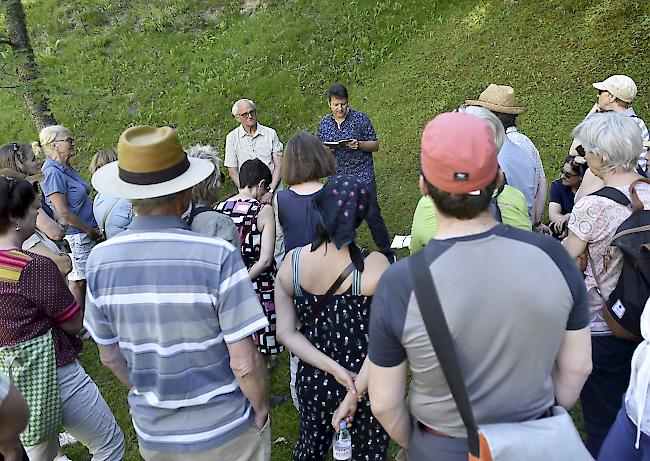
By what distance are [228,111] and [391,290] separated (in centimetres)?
869

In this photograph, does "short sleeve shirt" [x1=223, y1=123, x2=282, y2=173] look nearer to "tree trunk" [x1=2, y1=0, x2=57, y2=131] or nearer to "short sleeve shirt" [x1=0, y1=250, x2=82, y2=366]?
"tree trunk" [x1=2, y1=0, x2=57, y2=131]

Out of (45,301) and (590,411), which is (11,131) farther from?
(590,411)

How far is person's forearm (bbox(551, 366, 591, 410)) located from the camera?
187 cm

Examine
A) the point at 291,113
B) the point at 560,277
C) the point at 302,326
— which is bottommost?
the point at 291,113

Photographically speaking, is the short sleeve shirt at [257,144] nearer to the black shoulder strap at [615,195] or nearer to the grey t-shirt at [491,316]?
the black shoulder strap at [615,195]

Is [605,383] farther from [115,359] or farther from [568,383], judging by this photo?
[115,359]

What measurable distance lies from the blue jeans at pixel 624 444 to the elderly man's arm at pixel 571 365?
49cm

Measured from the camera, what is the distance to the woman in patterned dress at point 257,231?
3701 millimetres

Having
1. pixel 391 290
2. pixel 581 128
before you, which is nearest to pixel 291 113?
pixel 581 128

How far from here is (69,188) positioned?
480 cm

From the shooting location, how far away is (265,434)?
2537 mm

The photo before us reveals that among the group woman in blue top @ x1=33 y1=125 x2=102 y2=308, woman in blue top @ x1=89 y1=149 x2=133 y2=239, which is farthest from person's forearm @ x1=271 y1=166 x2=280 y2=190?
woman in blue top @ x1=89 y1=149 x2=133 y2=239

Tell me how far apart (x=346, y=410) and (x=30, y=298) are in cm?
154

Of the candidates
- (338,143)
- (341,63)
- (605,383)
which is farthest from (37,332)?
(341,63)
